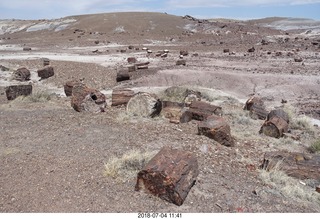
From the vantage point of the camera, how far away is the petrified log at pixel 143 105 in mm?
10422

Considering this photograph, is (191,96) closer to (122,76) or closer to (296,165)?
(122,76)

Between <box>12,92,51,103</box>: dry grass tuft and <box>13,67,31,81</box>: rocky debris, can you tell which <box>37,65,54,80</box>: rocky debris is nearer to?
<box>13,67,31,81</box>: rocky debris

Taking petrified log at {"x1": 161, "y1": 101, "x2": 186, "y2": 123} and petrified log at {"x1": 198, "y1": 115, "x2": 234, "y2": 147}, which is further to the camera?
petrified log at {"x1": 161, "y1": 101, "x2": 186, "y2": 123}

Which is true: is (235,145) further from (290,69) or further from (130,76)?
(290,69)

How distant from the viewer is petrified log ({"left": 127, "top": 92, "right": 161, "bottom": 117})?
34.2 feet

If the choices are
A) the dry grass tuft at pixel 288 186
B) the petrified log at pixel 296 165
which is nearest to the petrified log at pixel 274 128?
the petrified log at pixel 296 165

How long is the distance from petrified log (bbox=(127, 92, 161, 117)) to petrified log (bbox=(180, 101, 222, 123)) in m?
0.87

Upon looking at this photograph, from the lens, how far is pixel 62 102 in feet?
41.7

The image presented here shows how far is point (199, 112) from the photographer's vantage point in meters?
10.9

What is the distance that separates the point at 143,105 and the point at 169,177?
5.30m

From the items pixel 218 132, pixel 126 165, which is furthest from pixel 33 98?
pixel 126 165

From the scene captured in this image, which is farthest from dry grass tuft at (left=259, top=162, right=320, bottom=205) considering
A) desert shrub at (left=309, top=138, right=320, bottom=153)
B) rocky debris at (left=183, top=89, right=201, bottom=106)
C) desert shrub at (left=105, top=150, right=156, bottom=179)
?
rocky debris at (left=183, top=89, right=201, bottom=106)

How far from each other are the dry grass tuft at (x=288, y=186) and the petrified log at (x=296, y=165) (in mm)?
175

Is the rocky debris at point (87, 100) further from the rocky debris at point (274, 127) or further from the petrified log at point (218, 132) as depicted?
the rocky debris at point (274, 127)
